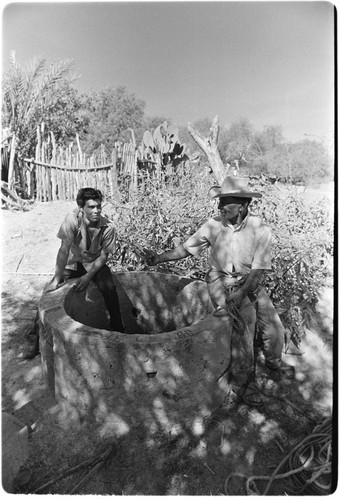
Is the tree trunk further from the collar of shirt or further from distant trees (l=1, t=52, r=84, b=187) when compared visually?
distant trees (l=1, t=52, r=84, b=187)

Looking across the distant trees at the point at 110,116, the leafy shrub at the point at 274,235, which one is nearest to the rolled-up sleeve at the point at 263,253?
the leafy shrub at the point at 274,235

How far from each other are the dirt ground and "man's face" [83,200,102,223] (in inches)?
58.4

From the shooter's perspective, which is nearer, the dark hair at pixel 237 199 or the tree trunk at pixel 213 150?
the dark hair at pixel 237 199

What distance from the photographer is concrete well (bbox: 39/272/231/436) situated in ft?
8.94

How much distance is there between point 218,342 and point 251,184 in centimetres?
242

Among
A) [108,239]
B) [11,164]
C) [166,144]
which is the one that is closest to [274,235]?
[108,239]

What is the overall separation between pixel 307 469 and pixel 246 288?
1273 millimetres

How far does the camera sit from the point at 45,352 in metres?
3.12

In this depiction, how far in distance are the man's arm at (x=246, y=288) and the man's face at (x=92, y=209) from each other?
4.29 feet

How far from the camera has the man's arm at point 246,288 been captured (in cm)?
305

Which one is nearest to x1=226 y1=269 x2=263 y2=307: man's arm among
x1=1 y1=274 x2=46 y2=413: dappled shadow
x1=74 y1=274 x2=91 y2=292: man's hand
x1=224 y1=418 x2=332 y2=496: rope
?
x1=224 y1=418 x2=332 y2=496: rope

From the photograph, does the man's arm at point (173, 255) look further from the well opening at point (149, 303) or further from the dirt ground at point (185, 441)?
the dirt ground at point (185, 441)

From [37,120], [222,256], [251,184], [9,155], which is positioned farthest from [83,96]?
[222,256]

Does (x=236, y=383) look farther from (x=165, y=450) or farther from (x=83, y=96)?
(x=83, y=96)
